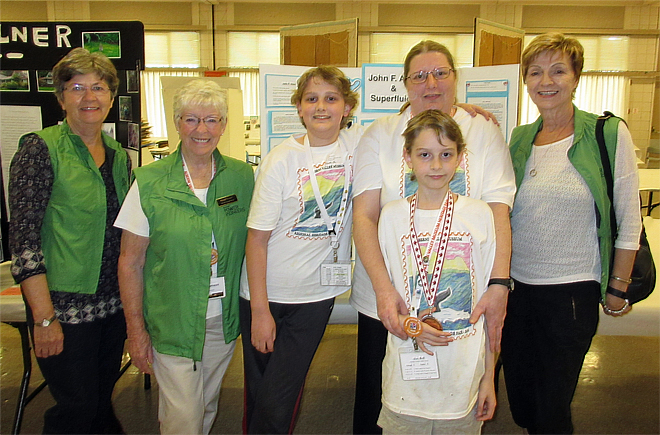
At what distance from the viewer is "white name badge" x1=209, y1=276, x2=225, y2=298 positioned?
1.68 m

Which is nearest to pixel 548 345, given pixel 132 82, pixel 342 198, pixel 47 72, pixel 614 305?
pixel 614 305

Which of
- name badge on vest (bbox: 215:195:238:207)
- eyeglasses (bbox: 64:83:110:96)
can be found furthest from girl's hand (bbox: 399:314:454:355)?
eyeglasses (bbox: 64:83:110:96)

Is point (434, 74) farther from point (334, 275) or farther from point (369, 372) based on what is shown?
point (369, 372)

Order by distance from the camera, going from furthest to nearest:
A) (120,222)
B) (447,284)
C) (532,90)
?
(532,90)
(120,222)
(447,284)

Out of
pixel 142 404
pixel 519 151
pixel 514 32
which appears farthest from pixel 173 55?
pixel 519 151

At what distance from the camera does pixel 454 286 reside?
141cm

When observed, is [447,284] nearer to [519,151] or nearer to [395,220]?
[395,220]

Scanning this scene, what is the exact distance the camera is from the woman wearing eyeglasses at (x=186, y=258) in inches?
63.0

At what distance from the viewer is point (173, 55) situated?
462 inches

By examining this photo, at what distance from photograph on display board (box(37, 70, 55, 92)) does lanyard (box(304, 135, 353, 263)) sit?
5.88 ft

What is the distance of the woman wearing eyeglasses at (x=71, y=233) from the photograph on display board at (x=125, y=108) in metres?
0.80

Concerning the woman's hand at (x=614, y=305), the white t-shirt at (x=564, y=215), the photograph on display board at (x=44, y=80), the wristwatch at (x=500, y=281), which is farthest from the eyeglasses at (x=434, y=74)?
the photograph on display board at (x=44, y=80)

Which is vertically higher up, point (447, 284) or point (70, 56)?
point (70, 56)

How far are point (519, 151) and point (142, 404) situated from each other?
94.6 inches
